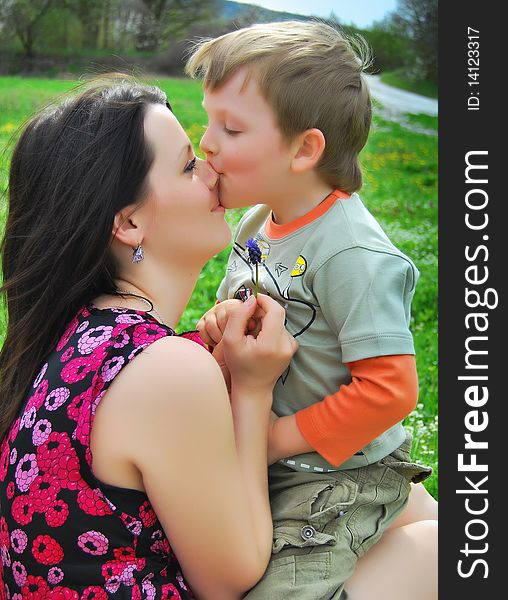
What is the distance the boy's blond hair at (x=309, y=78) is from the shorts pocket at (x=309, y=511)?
821 mm

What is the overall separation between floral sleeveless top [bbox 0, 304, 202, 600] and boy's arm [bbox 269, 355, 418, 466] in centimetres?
43

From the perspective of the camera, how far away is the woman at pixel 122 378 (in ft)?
7.12

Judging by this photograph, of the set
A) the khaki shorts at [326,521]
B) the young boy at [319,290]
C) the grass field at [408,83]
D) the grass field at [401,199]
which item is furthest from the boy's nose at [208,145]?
the grass field at [408,83]

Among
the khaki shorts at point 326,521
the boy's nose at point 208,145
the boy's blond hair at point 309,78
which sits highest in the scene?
the boy's blond hair at point 309,78

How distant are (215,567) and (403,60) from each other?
12.5 metres

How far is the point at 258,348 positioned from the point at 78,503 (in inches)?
22.5

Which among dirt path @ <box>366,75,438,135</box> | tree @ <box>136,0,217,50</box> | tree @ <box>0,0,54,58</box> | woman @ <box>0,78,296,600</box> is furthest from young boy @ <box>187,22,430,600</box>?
tree @ <box>136,0,217,50</box>

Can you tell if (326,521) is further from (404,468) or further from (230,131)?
(230,131)

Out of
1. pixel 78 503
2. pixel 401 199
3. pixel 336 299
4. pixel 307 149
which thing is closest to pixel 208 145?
pixel 307 149

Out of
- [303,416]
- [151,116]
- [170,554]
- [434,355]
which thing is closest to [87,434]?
[170,554]

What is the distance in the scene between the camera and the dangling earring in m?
2.45

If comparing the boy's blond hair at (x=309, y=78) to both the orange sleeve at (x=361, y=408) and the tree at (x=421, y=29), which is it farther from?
the tree at (x=421, y=29)

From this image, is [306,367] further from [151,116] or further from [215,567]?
[151,116]

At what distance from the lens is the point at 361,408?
2.38 m
